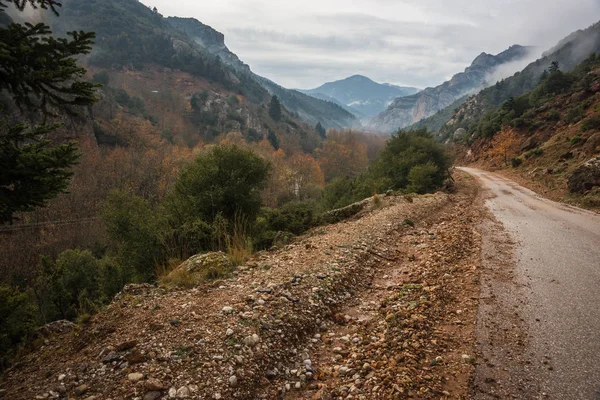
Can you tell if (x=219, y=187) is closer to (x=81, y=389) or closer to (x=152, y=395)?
(x=81, y=389)

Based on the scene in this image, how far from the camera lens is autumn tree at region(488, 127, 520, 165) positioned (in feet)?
134

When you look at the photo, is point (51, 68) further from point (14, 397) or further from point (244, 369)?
point (244, 369)

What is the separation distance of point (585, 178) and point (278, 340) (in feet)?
69.1

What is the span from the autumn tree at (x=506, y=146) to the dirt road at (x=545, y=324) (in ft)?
124

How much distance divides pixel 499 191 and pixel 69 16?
190 meters

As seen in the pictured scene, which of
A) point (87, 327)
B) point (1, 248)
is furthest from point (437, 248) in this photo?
point (1, 248)

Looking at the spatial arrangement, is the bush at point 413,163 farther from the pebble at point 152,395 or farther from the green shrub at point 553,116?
the green shrub at point 553,116

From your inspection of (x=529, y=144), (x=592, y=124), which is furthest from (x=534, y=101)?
(x=592, y=124)

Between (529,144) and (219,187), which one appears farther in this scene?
(529,144)

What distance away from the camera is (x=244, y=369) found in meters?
3.78

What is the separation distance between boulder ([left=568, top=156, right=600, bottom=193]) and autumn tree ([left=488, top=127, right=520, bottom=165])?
25.2 m

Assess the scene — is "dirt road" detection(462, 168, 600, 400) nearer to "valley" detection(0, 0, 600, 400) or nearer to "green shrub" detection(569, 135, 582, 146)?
"valley" detection(0, 0, 600, 400)

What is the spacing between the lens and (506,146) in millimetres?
41375

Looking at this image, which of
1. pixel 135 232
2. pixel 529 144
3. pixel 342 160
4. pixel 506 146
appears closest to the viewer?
pixel 135 232
